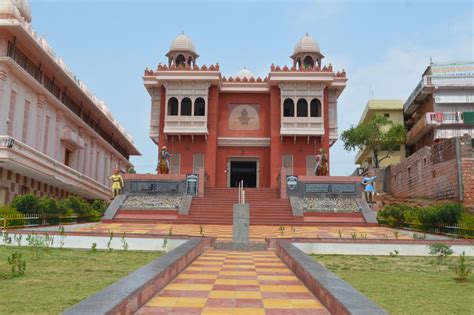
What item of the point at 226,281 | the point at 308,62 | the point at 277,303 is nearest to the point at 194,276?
the point at 226,281

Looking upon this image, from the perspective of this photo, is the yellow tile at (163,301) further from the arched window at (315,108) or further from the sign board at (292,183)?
the arched window at (315,108)

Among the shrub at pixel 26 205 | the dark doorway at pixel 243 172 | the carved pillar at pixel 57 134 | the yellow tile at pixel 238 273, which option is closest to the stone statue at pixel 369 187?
the dark doorway at pixel 243 172

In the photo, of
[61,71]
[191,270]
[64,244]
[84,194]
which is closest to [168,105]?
[61,71]

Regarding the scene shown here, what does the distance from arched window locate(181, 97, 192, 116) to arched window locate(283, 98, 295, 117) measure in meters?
6.31

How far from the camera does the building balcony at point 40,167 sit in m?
18.9

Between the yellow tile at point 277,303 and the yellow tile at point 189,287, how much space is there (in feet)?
3.18

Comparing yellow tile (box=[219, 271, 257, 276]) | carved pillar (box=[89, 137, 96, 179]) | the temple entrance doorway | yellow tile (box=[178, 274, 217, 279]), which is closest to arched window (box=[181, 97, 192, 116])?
the temple entrance doorway

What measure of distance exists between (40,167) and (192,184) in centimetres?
792

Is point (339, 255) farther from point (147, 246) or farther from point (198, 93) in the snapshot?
point (198, 93)

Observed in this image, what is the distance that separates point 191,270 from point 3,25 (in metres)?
18.5

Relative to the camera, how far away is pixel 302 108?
28.2 m

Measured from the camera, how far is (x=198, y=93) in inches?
1096

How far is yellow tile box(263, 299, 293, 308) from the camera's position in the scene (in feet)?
15.4

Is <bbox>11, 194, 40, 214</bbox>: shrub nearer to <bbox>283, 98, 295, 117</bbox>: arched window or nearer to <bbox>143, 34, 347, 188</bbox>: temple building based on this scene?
<bbox>143, 34, 347, 188</bbox>: temple building
